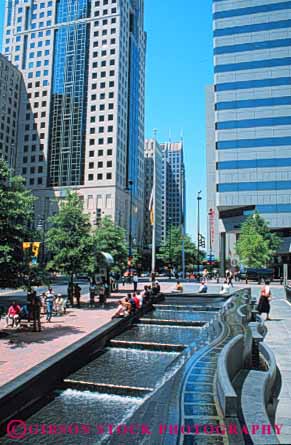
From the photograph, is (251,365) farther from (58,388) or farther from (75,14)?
(75,14)

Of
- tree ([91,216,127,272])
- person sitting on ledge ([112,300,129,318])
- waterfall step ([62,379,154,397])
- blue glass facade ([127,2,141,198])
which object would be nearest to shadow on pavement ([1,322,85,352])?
person sitting on ledge ([112,300,129,318])

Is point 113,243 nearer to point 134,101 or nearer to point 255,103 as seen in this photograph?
point 255,103

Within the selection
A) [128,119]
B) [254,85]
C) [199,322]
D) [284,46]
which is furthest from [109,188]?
[199,322]

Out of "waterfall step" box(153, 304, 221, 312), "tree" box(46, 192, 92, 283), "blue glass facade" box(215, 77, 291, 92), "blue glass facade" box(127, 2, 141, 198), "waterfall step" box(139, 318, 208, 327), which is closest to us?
"waterfall step" box(139, 318, 208, 327)

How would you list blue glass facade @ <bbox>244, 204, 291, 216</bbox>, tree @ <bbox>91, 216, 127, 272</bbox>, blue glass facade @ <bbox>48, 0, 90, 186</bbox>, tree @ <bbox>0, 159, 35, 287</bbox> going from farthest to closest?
blue glass facade @ <bbox>48, 0, 90, 186</bbox>
blue glass facade @ <bbox>244, 204, 291, 216</bbox>
tree @ <bbox>91, 216, 127, 272</bbox>
tree @ <bbox>0, 159, 35, 287</bbox>

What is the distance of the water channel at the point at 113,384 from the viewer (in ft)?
23.4

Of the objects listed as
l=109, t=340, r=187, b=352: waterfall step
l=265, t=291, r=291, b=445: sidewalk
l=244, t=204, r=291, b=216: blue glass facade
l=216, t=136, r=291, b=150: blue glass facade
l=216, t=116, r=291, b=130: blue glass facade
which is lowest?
l=109, t=340, r=187, b=352: waterfall step

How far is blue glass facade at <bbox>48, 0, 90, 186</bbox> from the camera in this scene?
297 feet

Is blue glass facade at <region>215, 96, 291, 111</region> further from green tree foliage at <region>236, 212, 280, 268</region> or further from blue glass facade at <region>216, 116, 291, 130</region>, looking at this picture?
green tree foliage at <region>236, 212, 280, 268</region>

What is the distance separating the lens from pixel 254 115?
213 feet

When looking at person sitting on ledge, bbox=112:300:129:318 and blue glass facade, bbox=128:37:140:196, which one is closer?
person sitting on ledge, bbox=112:300:129:318

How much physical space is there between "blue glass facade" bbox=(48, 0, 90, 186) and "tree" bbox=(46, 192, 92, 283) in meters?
67.3

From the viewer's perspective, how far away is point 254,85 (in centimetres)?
6575

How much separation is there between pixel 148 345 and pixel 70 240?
11.0m
